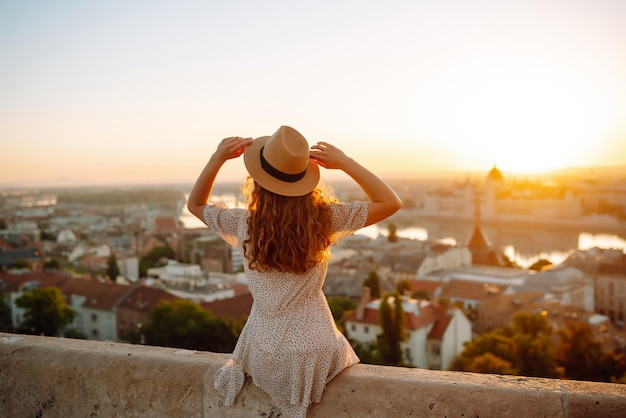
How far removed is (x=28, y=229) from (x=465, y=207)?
35081 millimetres

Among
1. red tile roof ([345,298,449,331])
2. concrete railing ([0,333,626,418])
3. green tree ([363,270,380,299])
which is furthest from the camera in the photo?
green tree ([363,270,380,299])

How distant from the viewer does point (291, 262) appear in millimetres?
1076

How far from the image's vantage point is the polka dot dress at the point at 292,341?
1.10 meters

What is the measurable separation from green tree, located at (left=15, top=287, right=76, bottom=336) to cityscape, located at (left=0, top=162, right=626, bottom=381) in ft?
0.63

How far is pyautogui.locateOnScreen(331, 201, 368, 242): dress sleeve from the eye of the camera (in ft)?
3.68

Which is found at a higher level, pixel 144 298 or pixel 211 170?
pixel 211 170

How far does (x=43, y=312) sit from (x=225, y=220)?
50.2 feet

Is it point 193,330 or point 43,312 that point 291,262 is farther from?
point 43,312

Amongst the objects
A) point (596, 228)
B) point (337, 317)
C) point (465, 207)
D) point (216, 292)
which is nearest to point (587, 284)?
point (337, 317)

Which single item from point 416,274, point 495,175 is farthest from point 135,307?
point 495,175

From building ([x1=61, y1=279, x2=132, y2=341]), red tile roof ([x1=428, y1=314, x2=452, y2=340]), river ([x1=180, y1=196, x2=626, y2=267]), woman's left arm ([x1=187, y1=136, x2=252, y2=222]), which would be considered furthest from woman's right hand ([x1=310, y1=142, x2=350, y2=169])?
river ([x1=180, y1=196, x2=626, y2=267])

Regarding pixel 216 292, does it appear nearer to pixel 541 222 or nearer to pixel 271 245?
pixel 271 245

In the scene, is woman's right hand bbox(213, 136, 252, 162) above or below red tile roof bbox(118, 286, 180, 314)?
above

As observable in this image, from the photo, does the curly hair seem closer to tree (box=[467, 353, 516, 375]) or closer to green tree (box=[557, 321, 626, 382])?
tree (box=[467, 353, 516, 375])
